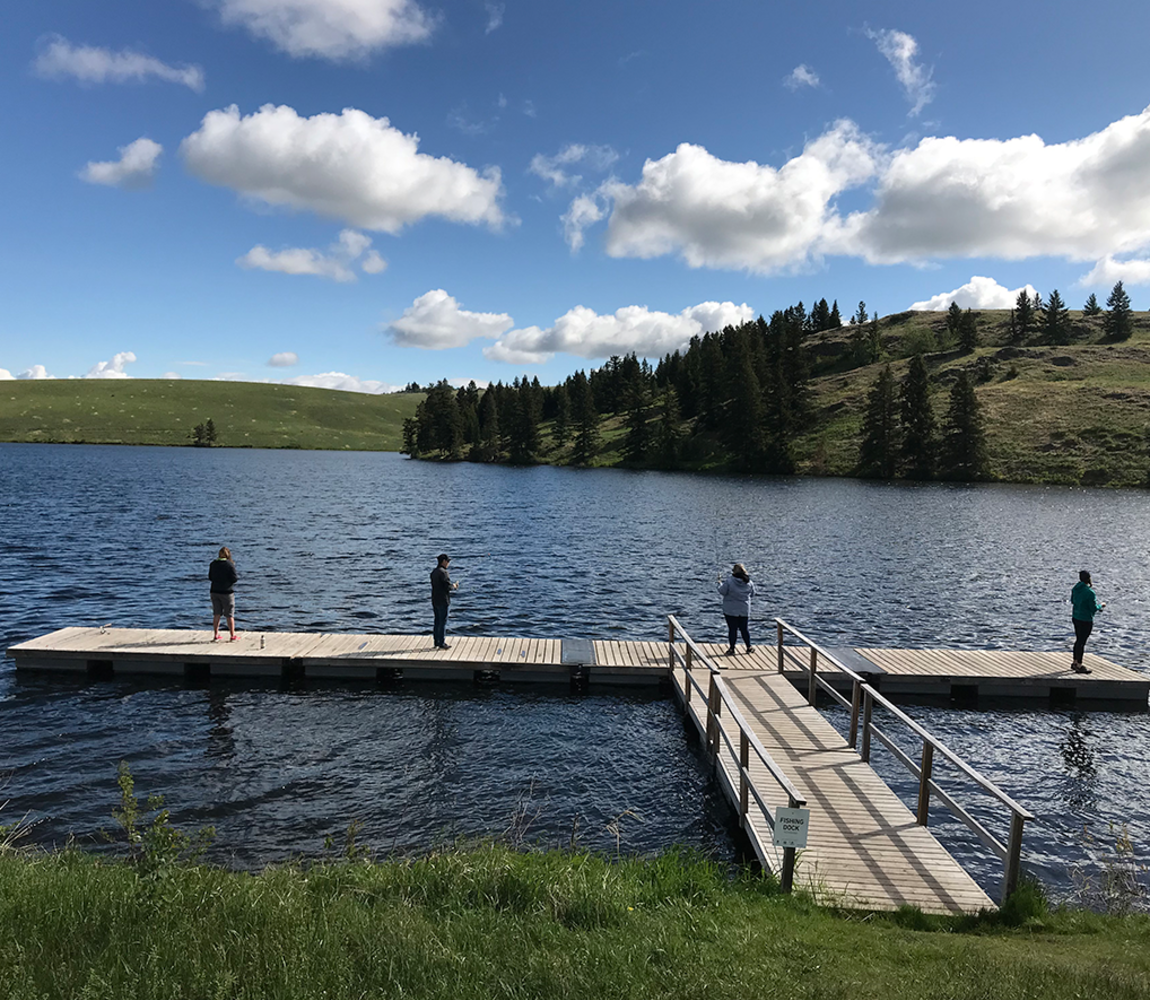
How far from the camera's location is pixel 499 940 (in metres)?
7.14

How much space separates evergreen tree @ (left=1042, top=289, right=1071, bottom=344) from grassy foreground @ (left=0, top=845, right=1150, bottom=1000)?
16454 cm

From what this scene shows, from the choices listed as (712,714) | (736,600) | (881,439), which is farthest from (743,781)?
(881,439)

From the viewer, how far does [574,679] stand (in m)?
20.2

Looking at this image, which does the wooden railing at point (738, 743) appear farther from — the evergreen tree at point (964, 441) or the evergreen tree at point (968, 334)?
the evergreen tree at point (968, 334)

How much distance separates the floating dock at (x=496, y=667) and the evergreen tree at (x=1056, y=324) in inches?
5903

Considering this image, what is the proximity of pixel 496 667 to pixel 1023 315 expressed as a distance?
161486 mm

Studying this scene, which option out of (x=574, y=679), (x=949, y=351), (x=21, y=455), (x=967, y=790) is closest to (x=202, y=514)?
(x=574, y=679)

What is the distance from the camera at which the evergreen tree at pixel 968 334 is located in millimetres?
144625

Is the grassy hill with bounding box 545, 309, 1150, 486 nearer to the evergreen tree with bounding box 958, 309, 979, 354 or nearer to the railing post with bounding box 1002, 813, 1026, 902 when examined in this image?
the evergreen tree with bounding box 958, 309, 979, 354

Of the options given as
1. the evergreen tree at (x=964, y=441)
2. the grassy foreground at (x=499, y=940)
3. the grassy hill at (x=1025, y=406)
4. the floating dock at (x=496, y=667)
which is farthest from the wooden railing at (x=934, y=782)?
the grassy hill at (x=1025, y=406)

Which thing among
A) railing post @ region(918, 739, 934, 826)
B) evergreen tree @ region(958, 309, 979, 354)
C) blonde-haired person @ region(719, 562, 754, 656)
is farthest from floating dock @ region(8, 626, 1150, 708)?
evergreen tree @ region(958, 309, 979, 354)

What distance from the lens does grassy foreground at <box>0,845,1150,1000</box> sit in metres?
6.25

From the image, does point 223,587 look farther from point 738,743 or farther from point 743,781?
point 743,781

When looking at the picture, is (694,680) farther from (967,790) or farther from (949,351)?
(949,351)
